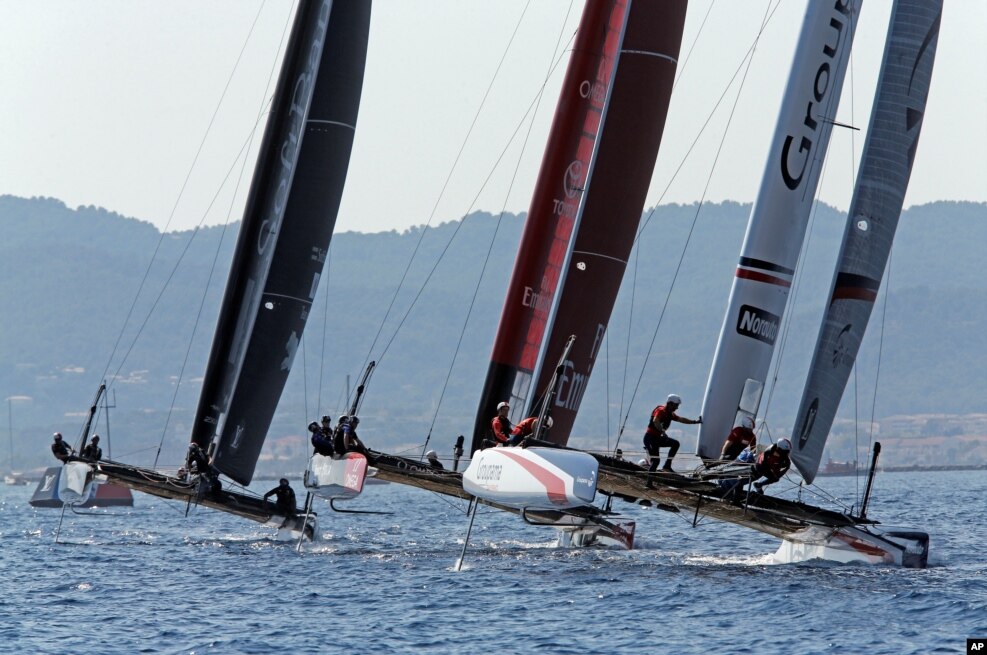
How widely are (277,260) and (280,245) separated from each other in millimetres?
241

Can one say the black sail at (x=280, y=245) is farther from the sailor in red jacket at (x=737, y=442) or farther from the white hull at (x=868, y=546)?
the white hull at (x=868, y=546)

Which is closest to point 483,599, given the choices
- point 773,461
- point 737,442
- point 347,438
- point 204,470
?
point 737,442

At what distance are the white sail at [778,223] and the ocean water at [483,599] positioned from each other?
7.21 feet

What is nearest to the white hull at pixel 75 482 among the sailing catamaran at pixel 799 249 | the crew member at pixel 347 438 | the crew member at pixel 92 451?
the crew member at pixel 92 451

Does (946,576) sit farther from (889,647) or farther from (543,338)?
(543,338)

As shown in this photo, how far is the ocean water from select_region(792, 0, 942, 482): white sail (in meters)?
1.87

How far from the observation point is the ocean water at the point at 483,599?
13852 millimetres

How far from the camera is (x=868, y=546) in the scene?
681 inches

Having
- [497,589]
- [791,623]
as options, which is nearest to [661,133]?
[497,589]

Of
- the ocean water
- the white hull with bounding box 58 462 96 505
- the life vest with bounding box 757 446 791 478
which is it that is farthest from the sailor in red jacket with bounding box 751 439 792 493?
the white hull with bounding box 58 462 96 505

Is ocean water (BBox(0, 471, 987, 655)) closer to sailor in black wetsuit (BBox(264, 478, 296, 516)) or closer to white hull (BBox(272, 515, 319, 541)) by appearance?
white hull (BBox(272, 515, 319, 541))

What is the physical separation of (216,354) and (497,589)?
8.19 meters

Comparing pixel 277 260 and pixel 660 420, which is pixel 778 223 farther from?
pixel 277 260

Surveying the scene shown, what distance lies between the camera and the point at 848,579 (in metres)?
16.5
